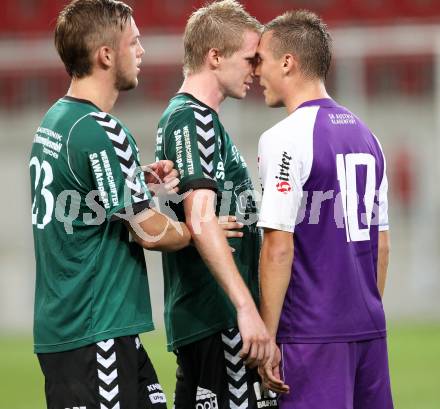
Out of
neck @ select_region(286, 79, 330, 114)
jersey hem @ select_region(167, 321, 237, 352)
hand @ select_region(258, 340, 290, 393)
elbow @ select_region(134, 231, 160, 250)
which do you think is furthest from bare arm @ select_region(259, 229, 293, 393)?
neck @ select_region(286, 79, 330, 114)

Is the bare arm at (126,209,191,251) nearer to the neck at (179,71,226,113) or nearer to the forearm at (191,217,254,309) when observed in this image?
the forearm at (191,217,254,309)

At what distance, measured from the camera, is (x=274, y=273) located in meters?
3.62

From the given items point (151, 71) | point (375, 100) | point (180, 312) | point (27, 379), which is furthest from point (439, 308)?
point (180, 312)

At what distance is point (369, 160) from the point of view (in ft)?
12.4

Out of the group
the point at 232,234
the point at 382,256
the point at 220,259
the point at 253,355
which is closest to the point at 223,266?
the point at 220,259

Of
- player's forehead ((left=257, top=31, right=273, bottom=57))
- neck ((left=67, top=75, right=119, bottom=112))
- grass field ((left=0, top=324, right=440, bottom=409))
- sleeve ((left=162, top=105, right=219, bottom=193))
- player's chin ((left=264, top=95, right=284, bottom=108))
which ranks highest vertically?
player's forehead ((left=257, top=31, right=273, bottom=57))

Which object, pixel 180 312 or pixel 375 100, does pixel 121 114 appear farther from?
pixel 180 312

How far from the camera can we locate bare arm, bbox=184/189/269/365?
361 centimetres

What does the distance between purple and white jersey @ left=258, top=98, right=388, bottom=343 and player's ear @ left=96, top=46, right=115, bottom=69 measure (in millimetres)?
663

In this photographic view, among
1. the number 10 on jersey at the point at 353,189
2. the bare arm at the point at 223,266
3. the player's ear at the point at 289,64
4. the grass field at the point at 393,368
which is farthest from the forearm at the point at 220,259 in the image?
the grass field at the point at 393,368

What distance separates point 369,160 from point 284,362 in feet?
2.78

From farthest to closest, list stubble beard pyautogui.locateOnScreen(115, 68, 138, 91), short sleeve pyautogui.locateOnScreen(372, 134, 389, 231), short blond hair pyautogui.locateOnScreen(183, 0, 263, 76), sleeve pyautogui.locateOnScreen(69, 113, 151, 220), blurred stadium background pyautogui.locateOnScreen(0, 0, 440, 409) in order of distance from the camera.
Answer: blurred stadium background pyautogui.locateOnScreen(0, 0, 440, 409), short blond hair pyautogui.locateOnScreen(183, 0, 263, 76), short sleeve pyautogui.locateOnScreen(372, 134, 389, 231), stubble beard pyautogui.locateOnScreen(115, 68, 138, 91), sleeve pyautogui.locateOnScreen(69, 113, 151, 220)

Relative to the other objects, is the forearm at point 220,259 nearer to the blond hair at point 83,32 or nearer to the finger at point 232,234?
the finger at point 232,234

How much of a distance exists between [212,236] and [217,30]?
3.08 feet
